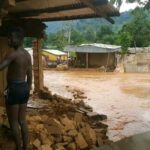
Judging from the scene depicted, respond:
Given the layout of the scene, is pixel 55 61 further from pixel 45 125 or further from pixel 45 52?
pixel 45 125

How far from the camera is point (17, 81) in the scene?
4395 mm

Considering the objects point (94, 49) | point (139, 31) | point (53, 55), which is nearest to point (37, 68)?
point (94, 49)

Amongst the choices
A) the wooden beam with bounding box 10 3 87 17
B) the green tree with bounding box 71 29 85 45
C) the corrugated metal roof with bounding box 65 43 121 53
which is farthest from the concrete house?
the green tree with bounding box 71 29 85 45

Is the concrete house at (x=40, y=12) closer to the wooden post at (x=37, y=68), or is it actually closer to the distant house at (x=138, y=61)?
the wooden post at (x=37, y=68)

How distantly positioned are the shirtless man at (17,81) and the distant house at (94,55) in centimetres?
2873

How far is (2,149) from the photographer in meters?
5.03

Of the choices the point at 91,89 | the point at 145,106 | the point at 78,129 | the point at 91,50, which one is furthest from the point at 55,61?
the point at 78,129

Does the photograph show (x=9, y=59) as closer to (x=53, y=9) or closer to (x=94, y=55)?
(x=53, y=9)

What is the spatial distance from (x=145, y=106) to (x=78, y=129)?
669cm

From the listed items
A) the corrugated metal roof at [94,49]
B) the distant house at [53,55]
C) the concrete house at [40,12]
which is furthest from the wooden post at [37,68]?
the distant house at [53,55]

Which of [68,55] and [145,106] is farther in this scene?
[68,55]

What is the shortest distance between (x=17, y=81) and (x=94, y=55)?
3144cm

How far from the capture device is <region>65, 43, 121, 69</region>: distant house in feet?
109

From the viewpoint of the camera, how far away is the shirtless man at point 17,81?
Result: 4.31 meters
